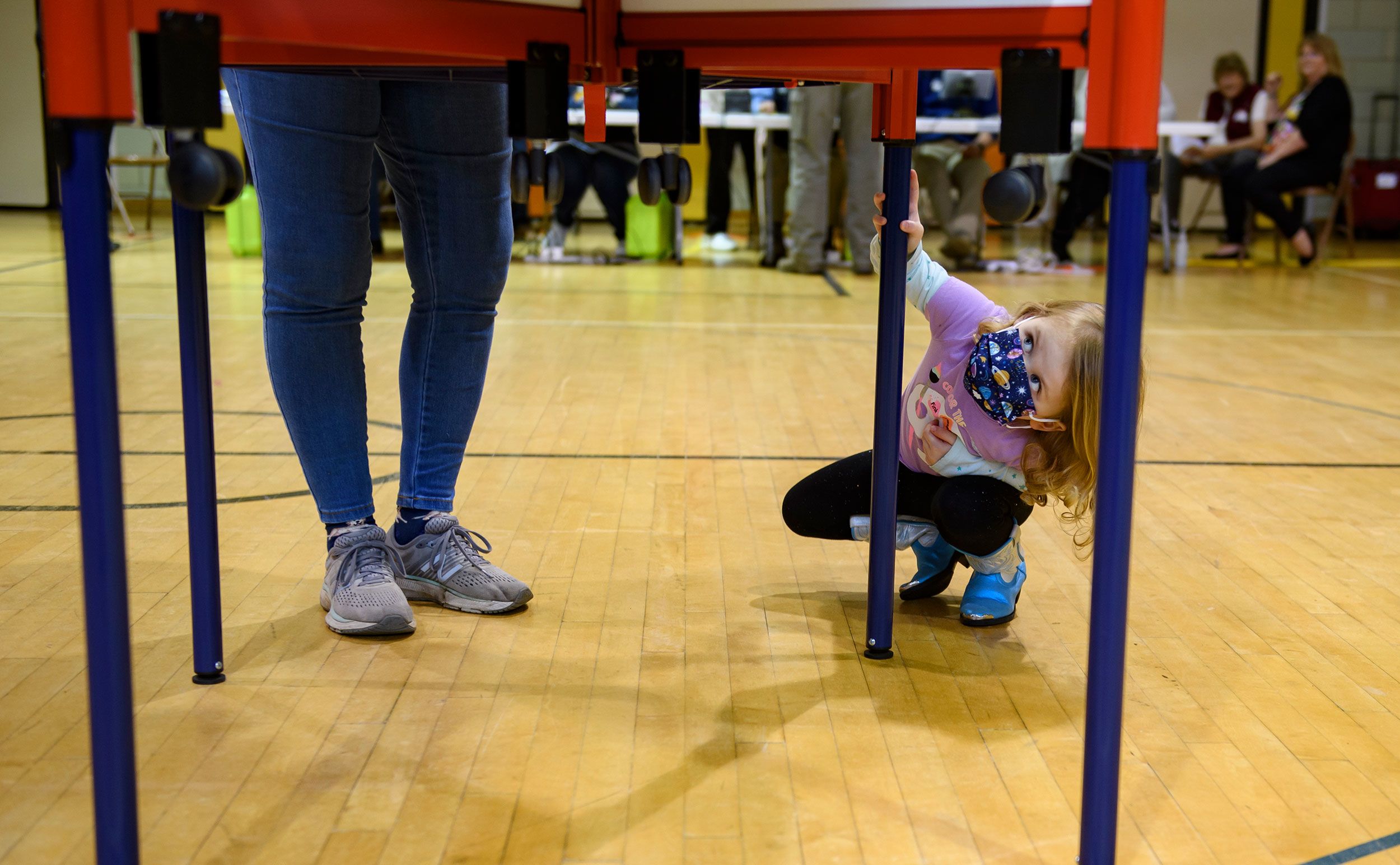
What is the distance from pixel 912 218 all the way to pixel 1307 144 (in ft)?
19.3

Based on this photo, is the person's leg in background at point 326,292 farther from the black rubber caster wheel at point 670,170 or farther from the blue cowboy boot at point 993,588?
the blue cowboy boot at point 993,588

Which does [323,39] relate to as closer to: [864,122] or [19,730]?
[19,730]

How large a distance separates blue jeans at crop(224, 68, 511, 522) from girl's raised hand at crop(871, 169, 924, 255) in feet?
1.41

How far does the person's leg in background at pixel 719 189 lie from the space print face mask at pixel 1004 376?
534 cm

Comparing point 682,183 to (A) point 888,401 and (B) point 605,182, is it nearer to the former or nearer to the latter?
(A) point 888,401

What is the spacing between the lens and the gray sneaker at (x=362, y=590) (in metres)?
1.33

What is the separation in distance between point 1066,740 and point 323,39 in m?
0.84

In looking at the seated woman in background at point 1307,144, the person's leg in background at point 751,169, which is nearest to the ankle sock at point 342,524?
the person's leg in background at point 751,169

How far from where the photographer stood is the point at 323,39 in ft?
2.47

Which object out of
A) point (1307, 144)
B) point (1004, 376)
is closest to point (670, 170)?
point (1004, 376)

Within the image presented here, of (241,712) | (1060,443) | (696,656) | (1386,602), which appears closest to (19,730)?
(241,712)

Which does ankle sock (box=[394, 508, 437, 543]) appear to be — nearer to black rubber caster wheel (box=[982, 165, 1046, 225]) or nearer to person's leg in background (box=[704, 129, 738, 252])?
black rubber caster wheel (box=[982, 165, 1046, 225])

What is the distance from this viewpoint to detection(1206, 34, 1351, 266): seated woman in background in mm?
6137

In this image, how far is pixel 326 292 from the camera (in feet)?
4.18
